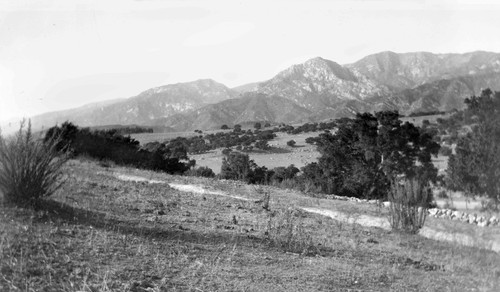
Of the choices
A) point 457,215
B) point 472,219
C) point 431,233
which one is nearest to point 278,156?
point 457,215

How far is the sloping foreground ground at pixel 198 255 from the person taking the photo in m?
4.17

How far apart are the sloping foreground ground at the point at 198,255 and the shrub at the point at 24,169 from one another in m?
0.38

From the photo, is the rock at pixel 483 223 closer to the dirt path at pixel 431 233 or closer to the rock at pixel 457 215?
the rock at pixel 457 215

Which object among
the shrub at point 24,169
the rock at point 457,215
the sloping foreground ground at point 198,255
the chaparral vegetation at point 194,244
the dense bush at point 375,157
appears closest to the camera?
the sloping foreground ground at point 198,255

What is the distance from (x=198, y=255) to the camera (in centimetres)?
539

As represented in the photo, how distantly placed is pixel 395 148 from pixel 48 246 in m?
22.5

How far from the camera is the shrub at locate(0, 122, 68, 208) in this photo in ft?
20.6

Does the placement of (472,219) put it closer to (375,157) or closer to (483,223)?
(483,223)

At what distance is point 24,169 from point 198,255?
3170 millimetres

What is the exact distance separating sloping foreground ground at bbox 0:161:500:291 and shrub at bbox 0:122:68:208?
377 millimetres

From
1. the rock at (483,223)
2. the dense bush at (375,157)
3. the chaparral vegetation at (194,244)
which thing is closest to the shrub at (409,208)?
the chaparral vegetation at (194,244)

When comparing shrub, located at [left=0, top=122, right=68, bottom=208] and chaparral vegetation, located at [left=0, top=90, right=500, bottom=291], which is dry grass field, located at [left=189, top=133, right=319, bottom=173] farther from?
shrub, located at [left=0, top=122, right=68, bottom=208]

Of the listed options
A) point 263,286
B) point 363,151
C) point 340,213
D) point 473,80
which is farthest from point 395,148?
point 473,80

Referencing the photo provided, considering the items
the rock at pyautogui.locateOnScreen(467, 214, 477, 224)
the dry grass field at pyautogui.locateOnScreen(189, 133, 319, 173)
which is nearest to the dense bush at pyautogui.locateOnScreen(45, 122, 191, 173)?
the dry grass field at pyautogui.locateOnScreen(189, 133, 319, 173)
